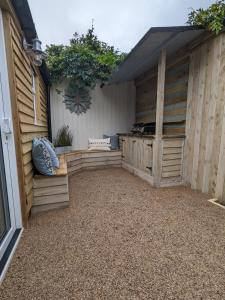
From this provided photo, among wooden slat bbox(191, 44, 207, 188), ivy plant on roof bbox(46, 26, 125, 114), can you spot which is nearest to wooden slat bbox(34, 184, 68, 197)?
wooden slat bbox(191, 44, 207, 188)

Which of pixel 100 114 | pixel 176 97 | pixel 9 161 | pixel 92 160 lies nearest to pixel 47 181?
pixel 9 161

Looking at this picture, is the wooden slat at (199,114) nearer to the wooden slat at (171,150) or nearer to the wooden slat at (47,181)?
the wooden slat at (171,150)

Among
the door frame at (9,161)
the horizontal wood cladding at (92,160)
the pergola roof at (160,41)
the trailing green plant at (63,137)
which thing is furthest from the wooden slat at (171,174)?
the trailing green plant at (63,137)

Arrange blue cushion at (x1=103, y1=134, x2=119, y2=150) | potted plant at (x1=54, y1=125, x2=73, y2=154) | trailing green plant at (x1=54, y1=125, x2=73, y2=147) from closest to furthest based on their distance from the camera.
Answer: potted plant at (x1=54, y1=125, x2=73, y2=154)
trailing green plant at (x1=54, y1=125, x2=73, y2=147)
blue cushion at (x1=103, y1=134, x2=119, y2=150)

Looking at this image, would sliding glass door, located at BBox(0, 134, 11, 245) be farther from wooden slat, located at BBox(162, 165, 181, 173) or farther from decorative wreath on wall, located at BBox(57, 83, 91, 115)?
decorative wreath on wall, located at BBox(57, 83, 91, 115)

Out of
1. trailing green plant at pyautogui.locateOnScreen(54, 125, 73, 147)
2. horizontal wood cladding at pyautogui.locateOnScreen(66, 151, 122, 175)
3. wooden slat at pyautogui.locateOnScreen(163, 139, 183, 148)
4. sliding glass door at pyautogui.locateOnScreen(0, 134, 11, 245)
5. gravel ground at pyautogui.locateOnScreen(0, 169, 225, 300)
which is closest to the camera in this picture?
gravel ground at pyautogui.locateOnScreen(0, 169, 225, 300)

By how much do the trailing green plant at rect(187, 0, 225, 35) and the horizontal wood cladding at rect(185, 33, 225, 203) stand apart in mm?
192

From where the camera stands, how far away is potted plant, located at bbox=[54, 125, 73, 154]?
402cm

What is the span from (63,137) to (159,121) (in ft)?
8.33

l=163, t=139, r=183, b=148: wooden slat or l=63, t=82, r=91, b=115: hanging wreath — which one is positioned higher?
l=63, t=82, r=91, b=115: hanging wreath

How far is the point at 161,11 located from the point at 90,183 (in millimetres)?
4679

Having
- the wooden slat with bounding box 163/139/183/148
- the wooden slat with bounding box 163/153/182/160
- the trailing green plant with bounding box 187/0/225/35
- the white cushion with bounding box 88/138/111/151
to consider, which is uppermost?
the trailing green plant with bounding box 187/0/225/35

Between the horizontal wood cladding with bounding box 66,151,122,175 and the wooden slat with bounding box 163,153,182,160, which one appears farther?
the horizontal wood cladding with bounding box 66,151,122,175

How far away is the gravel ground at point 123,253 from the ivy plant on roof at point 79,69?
2992 mm
